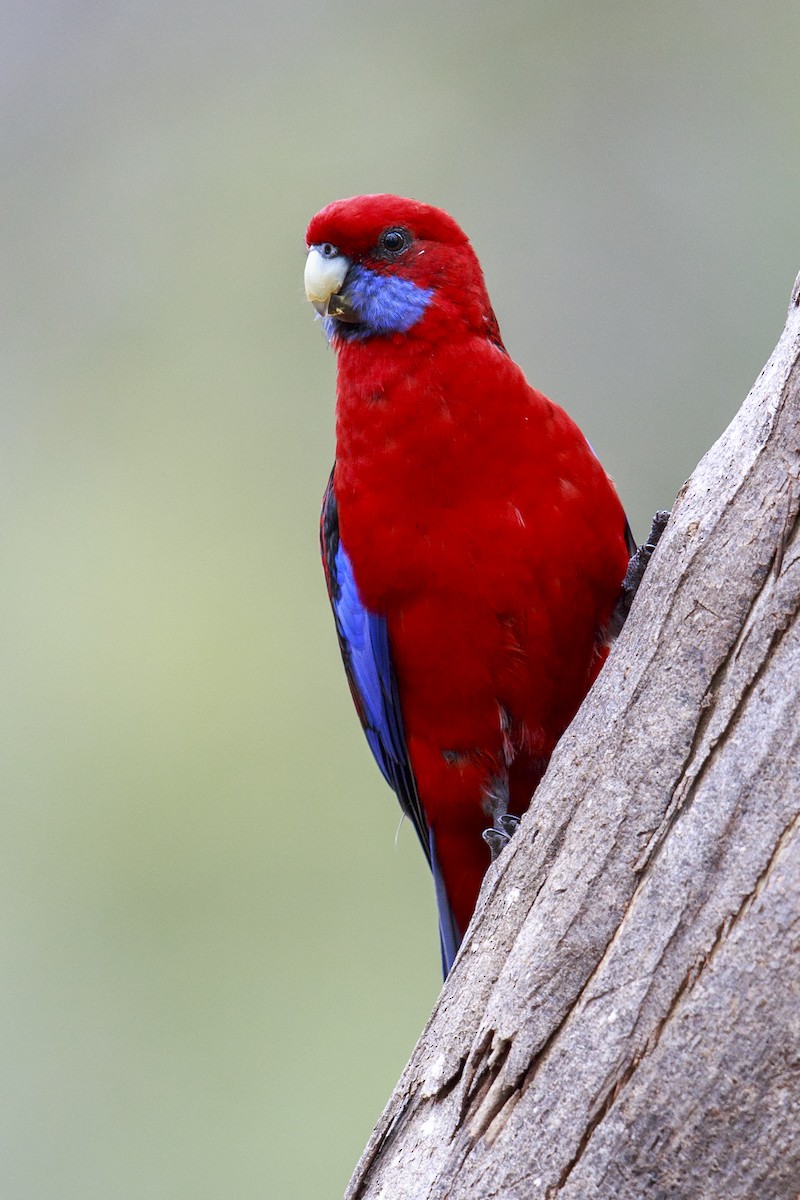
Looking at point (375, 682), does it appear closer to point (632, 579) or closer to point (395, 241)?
point (632, 579)

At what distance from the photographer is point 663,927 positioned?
1654 mm

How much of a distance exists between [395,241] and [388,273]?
88 millimetres

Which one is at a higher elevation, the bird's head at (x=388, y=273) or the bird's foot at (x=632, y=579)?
the bird's head at (x=388, y=273)

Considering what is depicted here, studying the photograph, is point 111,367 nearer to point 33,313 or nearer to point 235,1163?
point 33,313

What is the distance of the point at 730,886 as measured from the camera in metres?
1.61

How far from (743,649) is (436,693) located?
1.06 meters

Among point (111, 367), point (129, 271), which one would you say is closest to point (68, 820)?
point (111, 367)

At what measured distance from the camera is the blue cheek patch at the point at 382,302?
8.56ft

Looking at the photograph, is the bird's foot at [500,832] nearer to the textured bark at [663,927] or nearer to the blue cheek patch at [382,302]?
the textured bark at [663,927]

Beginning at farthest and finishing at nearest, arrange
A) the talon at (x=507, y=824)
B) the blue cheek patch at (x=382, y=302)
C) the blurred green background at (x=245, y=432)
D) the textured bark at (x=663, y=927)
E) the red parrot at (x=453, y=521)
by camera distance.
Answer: the blurred green background at (x=245, y=432), the talon at (x=507, y=824), the blue cheek patch at (x=382, y=302), the red parrot at (x=453, y=521), the textured bark at (x=663, y=927)

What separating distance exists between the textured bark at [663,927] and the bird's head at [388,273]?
889 mm

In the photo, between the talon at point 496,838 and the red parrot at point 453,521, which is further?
the talon at point 496,838

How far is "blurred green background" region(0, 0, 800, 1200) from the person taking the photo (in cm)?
521

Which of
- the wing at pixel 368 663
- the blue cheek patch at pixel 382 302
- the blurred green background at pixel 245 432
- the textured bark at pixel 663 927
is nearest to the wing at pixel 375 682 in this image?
the wing at pixel 368 663
